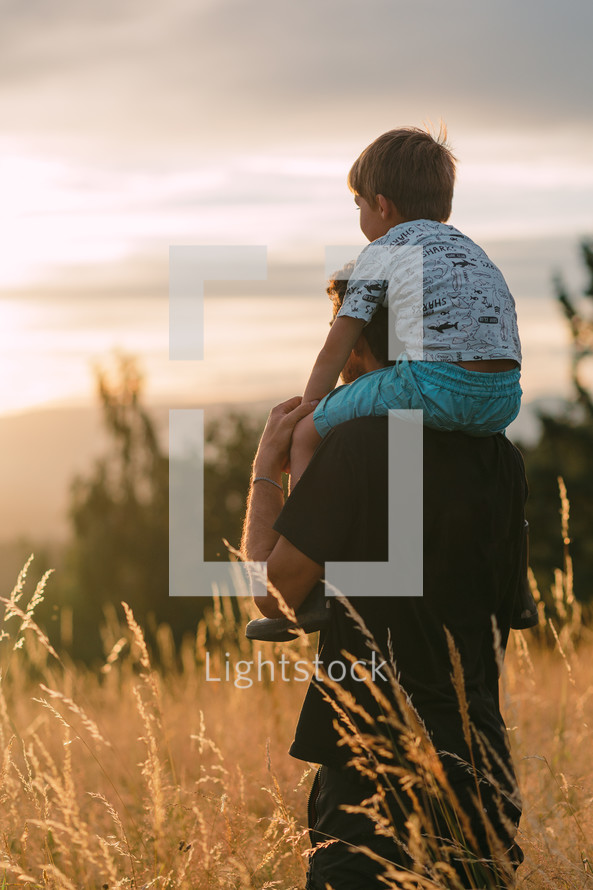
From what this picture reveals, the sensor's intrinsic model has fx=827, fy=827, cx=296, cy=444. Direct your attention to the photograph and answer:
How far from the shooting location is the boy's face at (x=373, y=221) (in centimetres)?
211

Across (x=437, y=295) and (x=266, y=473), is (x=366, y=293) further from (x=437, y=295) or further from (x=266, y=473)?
(x=266, y=473)

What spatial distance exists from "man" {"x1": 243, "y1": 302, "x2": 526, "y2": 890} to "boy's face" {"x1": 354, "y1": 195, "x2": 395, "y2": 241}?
2.06 ft

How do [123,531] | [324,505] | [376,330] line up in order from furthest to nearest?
[123,531], [376,330], [324,505]

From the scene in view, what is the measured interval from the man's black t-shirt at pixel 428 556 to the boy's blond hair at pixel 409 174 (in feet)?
2.16

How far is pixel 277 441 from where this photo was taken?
1.95 m

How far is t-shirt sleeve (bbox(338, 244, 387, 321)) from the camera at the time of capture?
194cm

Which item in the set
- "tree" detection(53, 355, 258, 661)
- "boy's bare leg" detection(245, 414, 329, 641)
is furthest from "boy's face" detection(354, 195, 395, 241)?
"tree" detection(53, 355, 258, 661)

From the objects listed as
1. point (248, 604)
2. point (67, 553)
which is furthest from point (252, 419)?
point (248, 604)

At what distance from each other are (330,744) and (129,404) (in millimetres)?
24683

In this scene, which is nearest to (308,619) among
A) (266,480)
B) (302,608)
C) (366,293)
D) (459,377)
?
(302,608)

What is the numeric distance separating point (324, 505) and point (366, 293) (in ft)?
1.88

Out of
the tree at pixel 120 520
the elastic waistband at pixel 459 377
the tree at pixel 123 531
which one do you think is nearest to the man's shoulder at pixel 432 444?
the elastic waistband at pixel 459 377

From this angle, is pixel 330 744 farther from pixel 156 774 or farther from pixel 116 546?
pixel 116 546

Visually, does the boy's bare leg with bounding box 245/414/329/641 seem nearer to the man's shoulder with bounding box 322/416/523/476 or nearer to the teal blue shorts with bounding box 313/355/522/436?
the teal blue shorts with bounding box 313/355/522/436
